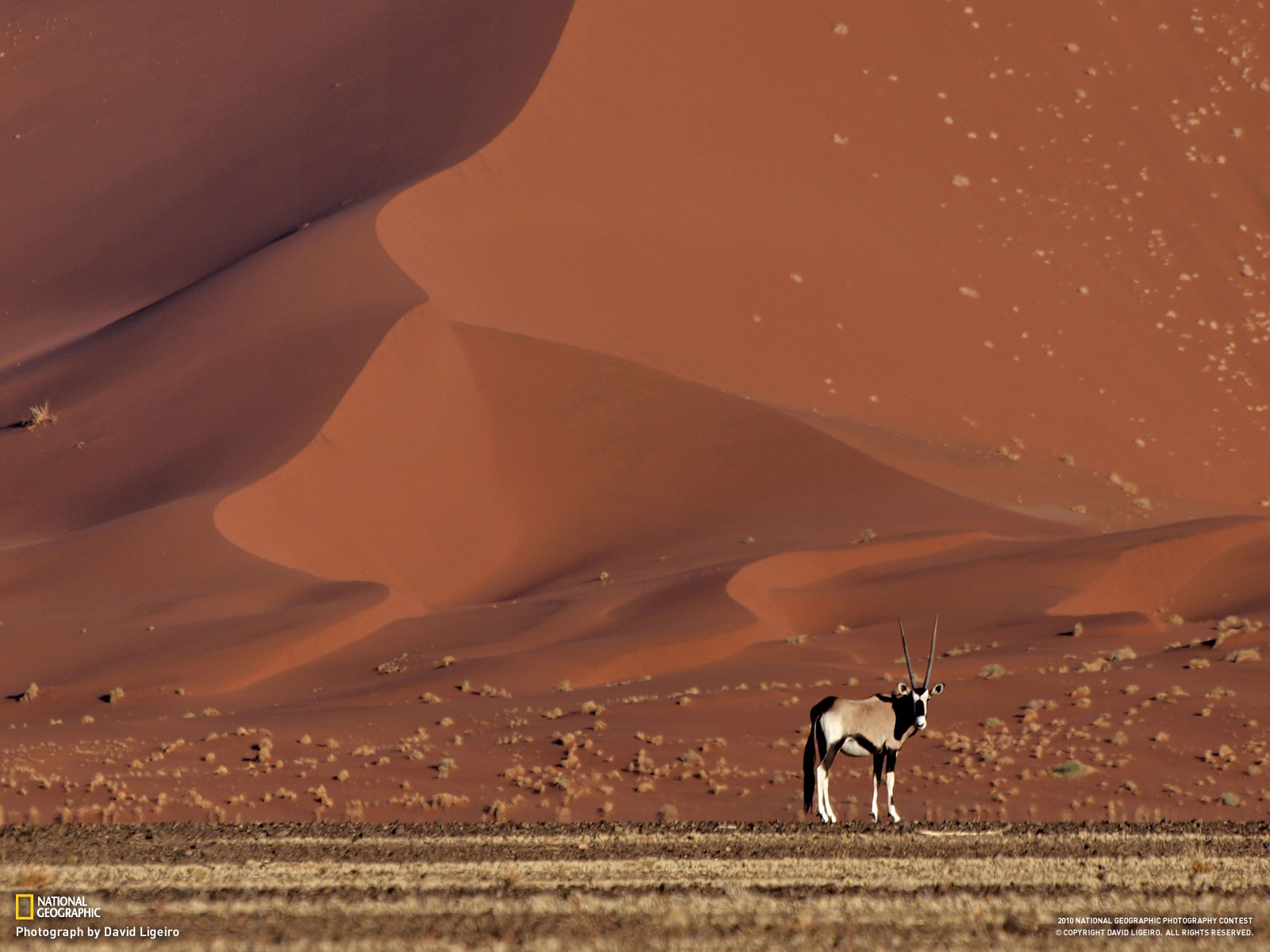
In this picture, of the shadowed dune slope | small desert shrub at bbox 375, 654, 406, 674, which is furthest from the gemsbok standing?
the shadowed dune slope

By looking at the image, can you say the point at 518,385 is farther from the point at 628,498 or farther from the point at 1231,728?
the point at 1231,728

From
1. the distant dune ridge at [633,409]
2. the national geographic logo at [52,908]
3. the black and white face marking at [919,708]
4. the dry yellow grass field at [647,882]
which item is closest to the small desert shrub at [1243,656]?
the distant dune ridge at [633,409]

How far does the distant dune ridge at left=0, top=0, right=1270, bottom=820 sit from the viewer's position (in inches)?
819

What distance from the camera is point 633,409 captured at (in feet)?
121

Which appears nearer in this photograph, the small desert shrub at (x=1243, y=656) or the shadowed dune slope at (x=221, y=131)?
the small desert shrub at (x=1243, y=656)

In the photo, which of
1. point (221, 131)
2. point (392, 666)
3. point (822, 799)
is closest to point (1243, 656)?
point (822, 799)

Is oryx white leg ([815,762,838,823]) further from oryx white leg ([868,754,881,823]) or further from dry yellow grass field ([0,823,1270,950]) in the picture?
oryx white leg ([868,754,881,823])

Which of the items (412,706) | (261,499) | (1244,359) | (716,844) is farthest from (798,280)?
(716,844)

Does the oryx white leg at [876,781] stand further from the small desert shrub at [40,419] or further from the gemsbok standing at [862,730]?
the small desert shrub at [40,419]

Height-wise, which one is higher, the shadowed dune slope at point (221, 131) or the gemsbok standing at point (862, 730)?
the shadowed dune slope at point (221, 131)

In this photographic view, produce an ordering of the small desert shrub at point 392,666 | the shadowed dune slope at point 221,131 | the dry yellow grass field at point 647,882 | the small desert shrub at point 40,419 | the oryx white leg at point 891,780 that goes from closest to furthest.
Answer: the dry yellow grass field at point 647,882 → the oryx white leg at point 891,780 → the small desert shrub at point 392,666 → the small desert shrub at point 40,419 → the shadowed dune slope at point 221,131

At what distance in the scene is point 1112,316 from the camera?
45656 mm

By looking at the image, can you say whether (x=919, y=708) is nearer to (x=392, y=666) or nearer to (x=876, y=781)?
(x=876, y=781)

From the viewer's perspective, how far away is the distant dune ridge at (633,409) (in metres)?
20.8
